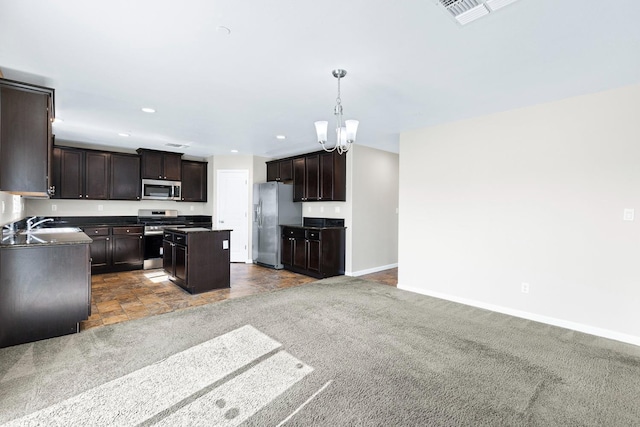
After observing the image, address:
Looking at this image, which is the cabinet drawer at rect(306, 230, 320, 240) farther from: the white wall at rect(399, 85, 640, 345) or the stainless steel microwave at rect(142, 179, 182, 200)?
the stainless steel microwave at rect(142, 179, 182, 200)

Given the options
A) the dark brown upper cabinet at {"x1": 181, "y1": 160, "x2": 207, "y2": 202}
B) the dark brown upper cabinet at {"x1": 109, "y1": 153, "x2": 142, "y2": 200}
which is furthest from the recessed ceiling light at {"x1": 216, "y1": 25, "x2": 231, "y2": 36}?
the dark brown upper cabinet at {"x1": 181, "y1": 160, "x2": 207, "y2": 202}

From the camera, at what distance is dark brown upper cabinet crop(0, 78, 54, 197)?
9.13 feet

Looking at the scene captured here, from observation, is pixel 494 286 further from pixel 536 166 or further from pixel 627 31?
pixel 627 31

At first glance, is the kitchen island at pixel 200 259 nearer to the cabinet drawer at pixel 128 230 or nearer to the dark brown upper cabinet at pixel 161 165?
the cabinet drawer at pixel 128 230

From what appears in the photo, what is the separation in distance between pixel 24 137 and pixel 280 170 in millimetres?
4272

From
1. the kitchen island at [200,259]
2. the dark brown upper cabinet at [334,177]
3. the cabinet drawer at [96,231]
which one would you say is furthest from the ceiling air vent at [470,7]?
the cabinet drawer at [96,231]

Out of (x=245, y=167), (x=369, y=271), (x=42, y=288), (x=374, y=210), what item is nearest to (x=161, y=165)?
(x=245, y=167)

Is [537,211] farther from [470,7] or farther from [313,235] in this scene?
[313,235]

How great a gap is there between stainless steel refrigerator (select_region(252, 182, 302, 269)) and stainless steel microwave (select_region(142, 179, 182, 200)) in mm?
Answer: 1613

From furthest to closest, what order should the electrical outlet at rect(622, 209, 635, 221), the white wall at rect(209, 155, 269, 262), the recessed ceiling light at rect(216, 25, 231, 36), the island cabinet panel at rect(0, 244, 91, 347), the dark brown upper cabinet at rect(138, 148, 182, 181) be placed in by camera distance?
1. the white wall at rect(209, 155, 269, 262)
2. the dark brown upper cabinet at rect(138, 148, 182, 181)
3. the electrical outlet at rect(622, 209, 635, 221)
4. the island cabinet panel at rect(0, 244, 91, 347)
5. the recessed ceiling light at rect(216, 25, 231, 36)

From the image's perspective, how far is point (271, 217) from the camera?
249 inches

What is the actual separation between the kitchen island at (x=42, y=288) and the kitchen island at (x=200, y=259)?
4.40 feet

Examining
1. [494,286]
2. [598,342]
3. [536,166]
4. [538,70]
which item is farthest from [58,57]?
[598,342]

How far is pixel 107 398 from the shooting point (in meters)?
1.95
